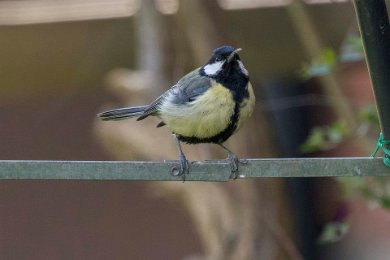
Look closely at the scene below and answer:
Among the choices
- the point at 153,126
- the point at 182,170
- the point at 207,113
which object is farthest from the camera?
the point at 153,126

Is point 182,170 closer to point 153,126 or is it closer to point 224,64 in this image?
point 224,64

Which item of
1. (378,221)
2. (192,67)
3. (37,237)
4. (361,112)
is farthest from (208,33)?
(37,237)

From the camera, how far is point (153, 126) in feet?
15.3

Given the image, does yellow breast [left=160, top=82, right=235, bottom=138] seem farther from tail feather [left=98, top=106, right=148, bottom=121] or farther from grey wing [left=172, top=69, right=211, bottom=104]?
tail feather [left=98, top=106, right=148, bottom=121]

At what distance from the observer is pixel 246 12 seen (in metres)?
5.81

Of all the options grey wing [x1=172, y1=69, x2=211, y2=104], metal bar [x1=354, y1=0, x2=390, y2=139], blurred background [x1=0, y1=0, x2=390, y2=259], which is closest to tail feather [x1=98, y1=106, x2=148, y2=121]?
grey wing [x1=172, y1=69, x2=211, y2=104]

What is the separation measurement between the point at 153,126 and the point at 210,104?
149 centimetres

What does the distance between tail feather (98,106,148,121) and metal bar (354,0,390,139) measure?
127 centimetres

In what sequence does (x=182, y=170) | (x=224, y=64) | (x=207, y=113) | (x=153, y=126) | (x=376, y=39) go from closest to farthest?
(x=376, y=39) → (x=182, y=170) → (x=207, y=113) → (x=224, y=64) → (x=153, y=126)

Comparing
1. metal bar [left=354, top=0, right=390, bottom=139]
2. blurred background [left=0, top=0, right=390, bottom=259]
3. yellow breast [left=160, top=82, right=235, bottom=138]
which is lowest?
blurred background [left=0, top=0, right=390, bottom=259]

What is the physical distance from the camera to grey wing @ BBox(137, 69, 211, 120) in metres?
3.28

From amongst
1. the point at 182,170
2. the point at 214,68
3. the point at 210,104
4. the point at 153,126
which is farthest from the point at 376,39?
the point at 153,126

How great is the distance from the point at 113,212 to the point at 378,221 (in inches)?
68.6

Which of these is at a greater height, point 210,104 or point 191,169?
point 191,169
